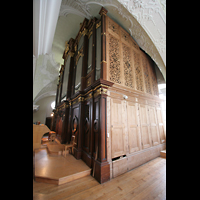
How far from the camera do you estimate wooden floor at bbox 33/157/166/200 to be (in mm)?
1764

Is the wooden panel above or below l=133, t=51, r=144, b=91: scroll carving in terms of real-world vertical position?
below

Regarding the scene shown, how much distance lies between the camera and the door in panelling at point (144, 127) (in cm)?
333

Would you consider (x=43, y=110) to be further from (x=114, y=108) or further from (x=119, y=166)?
(x=119, y=166)

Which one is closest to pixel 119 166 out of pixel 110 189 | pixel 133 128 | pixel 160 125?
pixel 110 189

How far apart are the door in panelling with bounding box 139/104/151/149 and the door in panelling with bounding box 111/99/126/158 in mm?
1031

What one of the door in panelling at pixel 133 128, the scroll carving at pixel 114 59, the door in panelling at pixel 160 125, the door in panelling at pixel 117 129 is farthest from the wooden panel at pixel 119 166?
the door in panelling at pixel 160 125

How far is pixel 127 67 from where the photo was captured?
3.52m

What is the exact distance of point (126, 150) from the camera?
272 centimetres

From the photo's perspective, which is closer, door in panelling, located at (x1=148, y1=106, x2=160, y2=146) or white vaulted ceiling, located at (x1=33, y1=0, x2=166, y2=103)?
white vaulted ceiling, located at (x1=33, y1=0, x2=166, y2=103)

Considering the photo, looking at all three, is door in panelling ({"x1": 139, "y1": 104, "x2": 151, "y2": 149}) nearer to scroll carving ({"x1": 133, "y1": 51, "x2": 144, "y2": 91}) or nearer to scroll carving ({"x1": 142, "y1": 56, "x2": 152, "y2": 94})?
scroll carving ({"x1": 133, "y1": 51, "x2": 144, "y2": 91})

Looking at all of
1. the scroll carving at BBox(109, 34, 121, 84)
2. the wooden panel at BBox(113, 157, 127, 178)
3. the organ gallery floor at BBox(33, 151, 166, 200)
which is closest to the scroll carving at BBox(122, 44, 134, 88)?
the scroll carving at BBox(109, 34, 121, 84)
